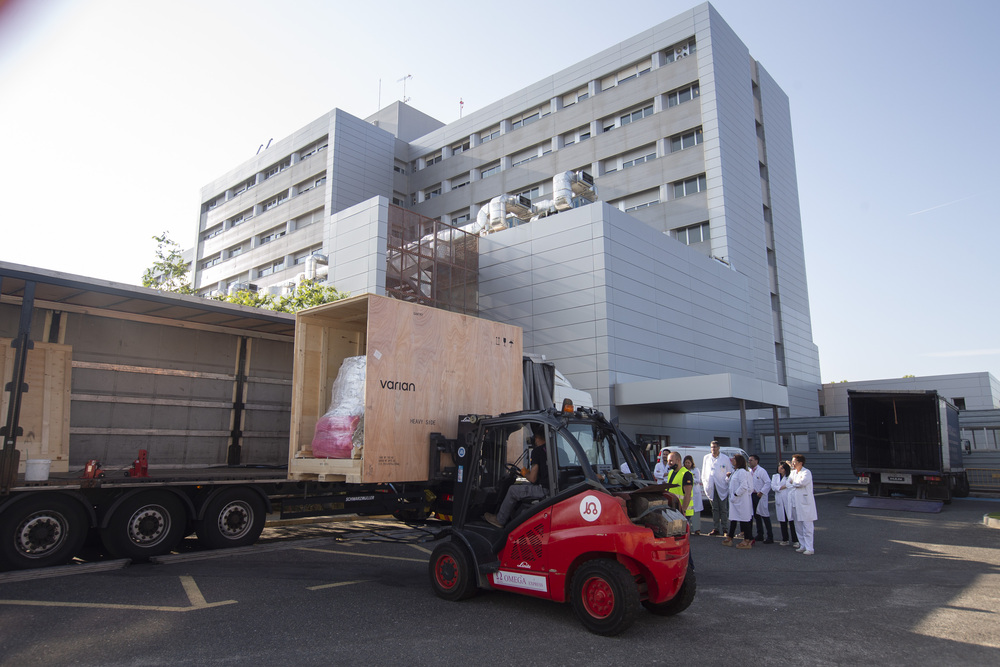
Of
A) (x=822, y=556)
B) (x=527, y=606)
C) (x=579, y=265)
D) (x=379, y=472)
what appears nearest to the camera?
(x=527, y=606)

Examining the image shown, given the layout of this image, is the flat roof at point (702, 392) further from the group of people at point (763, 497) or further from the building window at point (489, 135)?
the building window at point (489, 135)

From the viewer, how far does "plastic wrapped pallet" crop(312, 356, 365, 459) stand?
26.8 ft

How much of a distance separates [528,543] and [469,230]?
91.1 ft

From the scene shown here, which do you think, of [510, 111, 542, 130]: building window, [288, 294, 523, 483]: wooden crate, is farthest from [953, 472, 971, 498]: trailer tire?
[510, 111, 542, 130]: building window

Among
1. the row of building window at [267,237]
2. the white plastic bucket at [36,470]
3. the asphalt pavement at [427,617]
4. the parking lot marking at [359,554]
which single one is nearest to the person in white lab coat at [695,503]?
the asphalt pavement at [427,617]

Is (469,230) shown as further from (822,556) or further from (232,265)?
(232,265)

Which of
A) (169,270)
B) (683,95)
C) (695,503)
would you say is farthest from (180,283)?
(683,95)

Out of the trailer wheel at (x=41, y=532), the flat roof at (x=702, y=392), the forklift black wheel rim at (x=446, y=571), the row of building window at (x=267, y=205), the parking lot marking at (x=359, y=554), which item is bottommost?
the parking lot marking at (x=359, y=554)

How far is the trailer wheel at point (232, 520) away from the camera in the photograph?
336 inches

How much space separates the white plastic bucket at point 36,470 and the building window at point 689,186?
33.5 meters

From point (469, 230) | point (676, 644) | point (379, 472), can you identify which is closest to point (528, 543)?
point (676, 644)

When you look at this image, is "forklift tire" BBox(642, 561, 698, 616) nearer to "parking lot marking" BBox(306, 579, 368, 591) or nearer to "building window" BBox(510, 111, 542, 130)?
"parking lot marking" BBox(306, 579, 368, 591)

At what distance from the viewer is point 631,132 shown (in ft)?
121

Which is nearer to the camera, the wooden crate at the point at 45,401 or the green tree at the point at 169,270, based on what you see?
the wooden crate at the point at 45,401
